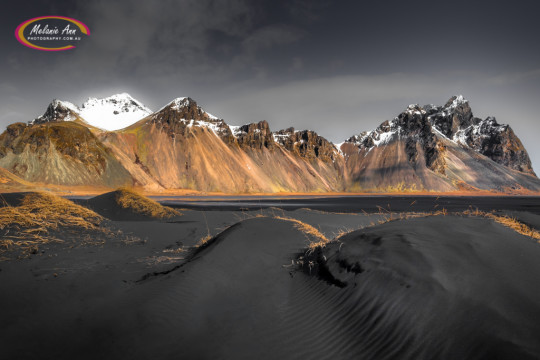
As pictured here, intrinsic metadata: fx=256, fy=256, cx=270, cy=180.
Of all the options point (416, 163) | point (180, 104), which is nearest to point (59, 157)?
point (180, 104)

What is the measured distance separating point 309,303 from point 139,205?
1635cm

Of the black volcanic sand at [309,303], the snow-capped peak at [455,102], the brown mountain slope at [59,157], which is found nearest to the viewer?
the black volcanic sand at [309,303]

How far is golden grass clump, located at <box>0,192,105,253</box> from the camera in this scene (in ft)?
23.1

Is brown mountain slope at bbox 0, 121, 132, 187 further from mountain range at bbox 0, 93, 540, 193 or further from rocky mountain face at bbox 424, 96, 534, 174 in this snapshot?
rocky mountain face at bbox 424, 96, 534, 174

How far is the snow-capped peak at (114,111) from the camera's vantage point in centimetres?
16812

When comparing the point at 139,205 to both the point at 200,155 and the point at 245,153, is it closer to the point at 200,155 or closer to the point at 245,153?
the point at 200,155

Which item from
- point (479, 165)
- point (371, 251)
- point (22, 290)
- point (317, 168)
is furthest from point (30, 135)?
point (479, 165)

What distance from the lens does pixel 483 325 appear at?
2.79 meters

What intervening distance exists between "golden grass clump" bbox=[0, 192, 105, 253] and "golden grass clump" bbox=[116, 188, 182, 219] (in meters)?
6.14

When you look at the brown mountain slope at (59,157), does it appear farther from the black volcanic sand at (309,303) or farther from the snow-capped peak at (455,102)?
the snow-capped peak at (455,102)

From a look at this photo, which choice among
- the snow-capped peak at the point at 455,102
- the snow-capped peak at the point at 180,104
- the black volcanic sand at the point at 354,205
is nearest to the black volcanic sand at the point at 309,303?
the black volcanic sand at the point at 354,205

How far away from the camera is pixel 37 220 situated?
326 inches

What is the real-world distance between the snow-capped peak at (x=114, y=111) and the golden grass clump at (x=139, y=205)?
171m

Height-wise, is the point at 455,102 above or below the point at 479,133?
above
